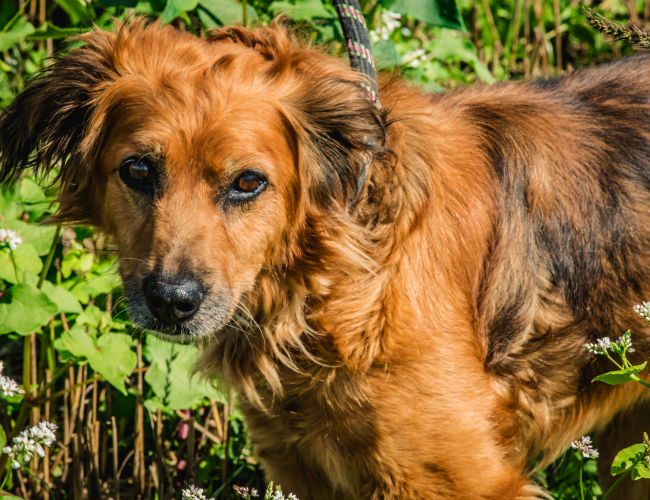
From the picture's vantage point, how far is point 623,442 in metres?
3.56

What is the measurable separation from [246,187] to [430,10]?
146 centimetres

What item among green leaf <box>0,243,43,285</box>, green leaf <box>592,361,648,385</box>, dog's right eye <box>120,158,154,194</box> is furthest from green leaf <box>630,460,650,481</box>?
green leaf <box>0,243,43,285</box>

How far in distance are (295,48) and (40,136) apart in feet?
3.54

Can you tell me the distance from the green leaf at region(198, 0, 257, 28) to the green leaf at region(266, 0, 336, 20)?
0.87ft

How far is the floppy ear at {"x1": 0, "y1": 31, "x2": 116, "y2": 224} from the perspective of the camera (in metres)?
2.63

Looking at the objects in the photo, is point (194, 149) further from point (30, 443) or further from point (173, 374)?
point (173, 374)

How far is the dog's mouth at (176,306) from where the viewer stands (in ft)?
7.27

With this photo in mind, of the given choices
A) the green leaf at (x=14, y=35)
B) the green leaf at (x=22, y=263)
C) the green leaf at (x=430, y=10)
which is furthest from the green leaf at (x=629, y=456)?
the green leaf at (x=14, y=35)

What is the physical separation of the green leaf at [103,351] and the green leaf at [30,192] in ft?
2.22

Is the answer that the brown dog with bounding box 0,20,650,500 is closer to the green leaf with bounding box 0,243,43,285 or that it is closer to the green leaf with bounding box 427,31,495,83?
the green leaf with bounding box 0,243,43,285

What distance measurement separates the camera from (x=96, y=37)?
106 inches

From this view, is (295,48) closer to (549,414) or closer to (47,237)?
(47,237)

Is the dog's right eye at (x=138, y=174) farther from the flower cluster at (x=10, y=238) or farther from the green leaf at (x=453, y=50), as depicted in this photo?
the green leaf at (x=453, y=50)

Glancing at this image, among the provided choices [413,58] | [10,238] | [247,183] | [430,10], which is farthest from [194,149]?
[413,58]
